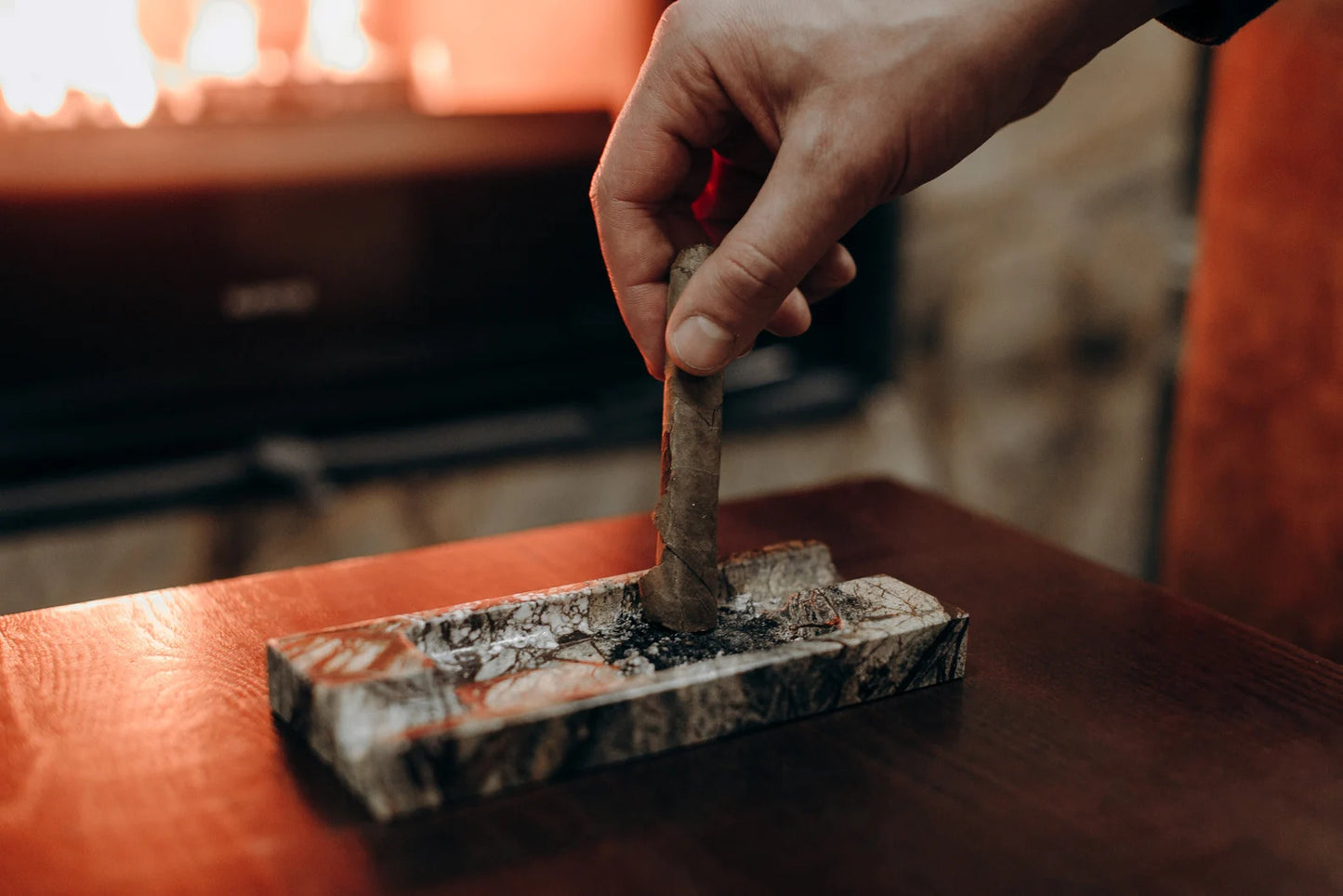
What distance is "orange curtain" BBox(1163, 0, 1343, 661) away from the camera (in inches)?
69.7

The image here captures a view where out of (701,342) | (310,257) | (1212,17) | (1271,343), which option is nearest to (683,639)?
(701,342)

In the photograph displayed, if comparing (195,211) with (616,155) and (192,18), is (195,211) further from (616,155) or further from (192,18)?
(616,155)

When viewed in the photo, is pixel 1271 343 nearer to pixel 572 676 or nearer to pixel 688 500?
pixel 688 500

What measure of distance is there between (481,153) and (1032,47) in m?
1.23

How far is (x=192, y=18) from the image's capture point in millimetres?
2008

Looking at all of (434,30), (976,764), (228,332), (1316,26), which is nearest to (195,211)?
(228,332)

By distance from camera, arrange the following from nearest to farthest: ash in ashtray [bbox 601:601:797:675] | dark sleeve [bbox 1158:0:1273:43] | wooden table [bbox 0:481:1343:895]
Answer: wooden table [bbox 0:481:1343:895] → ash in ashtray [bbox 601:601:797:675] → dark sleeve [bbox 1158:0:1273:43]

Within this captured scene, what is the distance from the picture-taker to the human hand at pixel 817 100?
796mm

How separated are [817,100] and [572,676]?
40 centimetres

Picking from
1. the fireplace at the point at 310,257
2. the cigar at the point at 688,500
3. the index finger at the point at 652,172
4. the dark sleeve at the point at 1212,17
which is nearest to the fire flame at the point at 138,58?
the fireplace at the point at 310,257

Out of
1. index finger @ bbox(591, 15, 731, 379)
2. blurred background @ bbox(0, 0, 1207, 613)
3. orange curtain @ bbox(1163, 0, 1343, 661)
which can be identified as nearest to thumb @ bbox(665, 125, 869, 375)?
index finger @ bbox(591, 15, 731, 379)

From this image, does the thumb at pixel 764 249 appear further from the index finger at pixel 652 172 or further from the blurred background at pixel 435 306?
the blurred background at pixel 435 306

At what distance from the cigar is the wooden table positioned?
0.12 meters

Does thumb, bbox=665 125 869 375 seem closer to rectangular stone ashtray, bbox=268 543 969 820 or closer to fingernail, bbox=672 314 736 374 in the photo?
fingernail, bbox=672 314 736 374
